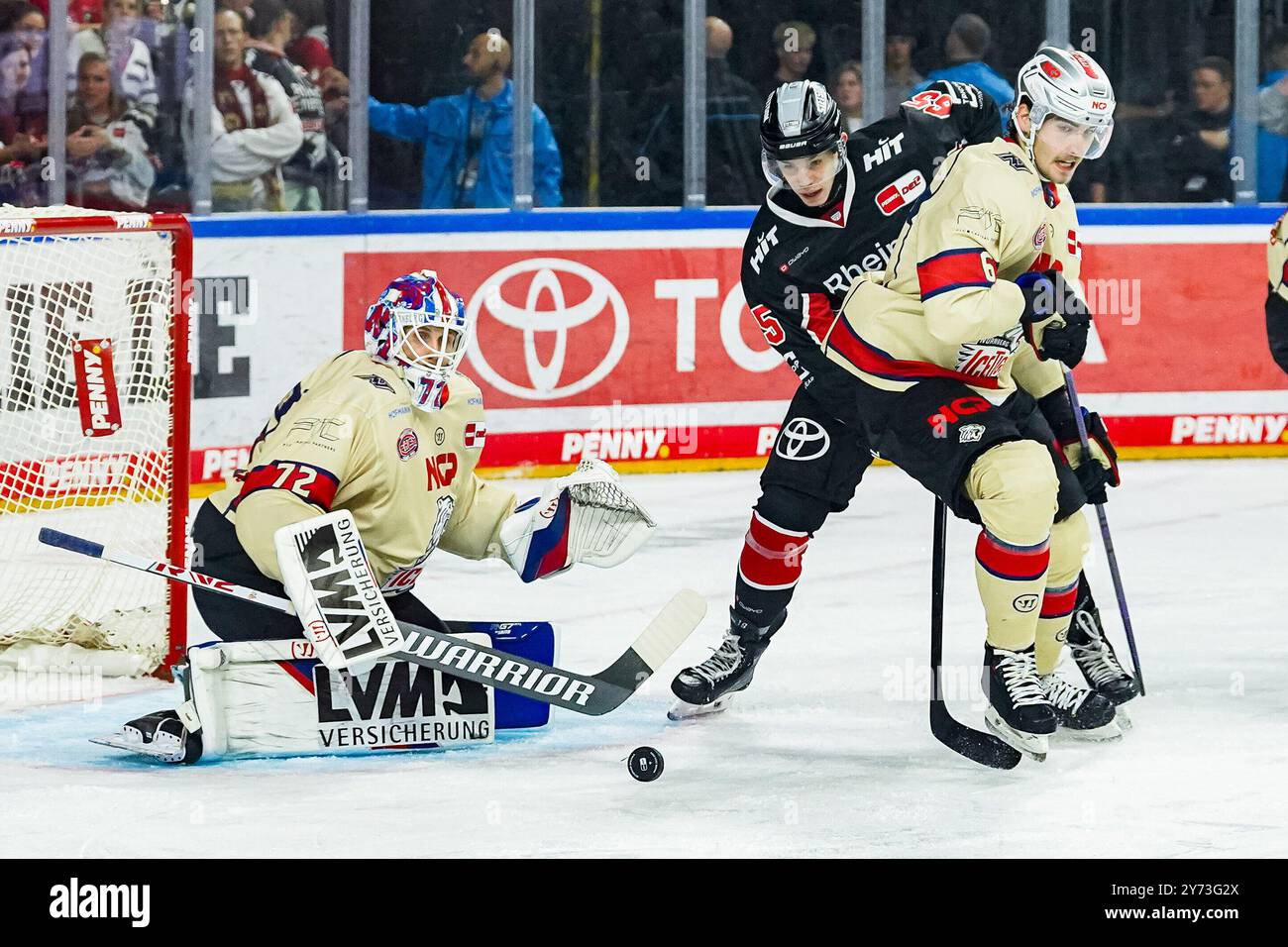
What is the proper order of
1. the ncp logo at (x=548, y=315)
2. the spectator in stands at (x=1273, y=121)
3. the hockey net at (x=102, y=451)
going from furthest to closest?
1. the spectator in stands at (x=1273, y=121)
2. the ncp logo at (x=548, y=315)
3. the hockey net at (x=102, y=451)

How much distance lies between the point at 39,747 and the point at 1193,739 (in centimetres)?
234

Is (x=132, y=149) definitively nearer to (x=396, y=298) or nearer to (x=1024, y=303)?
(x=396, y=298)

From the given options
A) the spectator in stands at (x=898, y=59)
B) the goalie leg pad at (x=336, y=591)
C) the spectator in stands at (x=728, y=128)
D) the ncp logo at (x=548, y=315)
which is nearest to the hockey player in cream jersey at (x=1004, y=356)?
the goalie leg pad at (x=336, y=591)

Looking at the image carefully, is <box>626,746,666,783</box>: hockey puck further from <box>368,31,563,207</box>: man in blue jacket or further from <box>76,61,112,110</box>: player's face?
<box>368,31,563,207</box>: man in blue jacket

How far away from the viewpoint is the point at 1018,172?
437 centimetres

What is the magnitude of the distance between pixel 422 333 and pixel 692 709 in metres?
1.05

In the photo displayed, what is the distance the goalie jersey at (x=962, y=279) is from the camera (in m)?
4.25

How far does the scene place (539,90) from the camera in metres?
8.05

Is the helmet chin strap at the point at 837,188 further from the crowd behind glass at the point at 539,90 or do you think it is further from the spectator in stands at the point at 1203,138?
the spectator in stands at the point at 1203,138

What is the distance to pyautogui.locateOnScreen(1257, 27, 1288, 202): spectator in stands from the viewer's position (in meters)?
8.62

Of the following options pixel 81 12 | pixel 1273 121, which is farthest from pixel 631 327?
pixel 1273 121

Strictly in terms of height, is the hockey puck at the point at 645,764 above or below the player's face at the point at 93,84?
below

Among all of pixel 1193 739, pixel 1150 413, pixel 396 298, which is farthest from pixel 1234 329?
pixel 396 298

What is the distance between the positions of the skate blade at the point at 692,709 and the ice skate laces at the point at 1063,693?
721 mm
